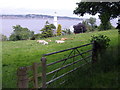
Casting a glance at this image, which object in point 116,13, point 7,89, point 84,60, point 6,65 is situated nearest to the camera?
point 7,89

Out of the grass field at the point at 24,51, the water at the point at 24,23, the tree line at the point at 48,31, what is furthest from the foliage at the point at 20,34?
the grass field at the point at 24,51

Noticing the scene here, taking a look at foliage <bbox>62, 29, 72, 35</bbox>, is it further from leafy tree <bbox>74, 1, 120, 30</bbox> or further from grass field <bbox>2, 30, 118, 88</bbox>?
leafy tree <bbox>74, 1, 120, 30</bbox>

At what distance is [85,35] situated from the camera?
167 inches

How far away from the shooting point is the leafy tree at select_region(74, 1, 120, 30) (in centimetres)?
263

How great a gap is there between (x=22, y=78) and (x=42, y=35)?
3953 mm

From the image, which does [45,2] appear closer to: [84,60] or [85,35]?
[85,35]

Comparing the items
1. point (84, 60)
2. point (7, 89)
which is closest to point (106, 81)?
point (84, 60)

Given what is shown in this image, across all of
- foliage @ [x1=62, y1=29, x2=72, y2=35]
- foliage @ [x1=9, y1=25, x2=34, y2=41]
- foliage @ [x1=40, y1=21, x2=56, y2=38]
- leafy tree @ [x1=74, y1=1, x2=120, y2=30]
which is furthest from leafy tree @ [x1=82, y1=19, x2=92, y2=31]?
foliage @ [x1=9, y1=25, x2=34, y2=41]

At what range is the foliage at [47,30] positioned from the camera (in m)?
4.79

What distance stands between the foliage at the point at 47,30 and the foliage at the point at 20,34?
0.37 metres

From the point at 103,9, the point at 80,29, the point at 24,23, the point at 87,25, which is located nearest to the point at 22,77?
the point at 103,9

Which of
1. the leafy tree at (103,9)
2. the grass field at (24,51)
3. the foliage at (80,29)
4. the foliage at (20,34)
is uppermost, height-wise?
the leafy tree at (103,9)

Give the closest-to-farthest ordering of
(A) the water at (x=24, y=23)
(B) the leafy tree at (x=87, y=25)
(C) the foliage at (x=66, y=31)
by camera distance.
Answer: (A) the water at (x=24, y=23) → (B) the leafy tree at (x=87, y=25) → (C) the foliage at (x=66, y=31)

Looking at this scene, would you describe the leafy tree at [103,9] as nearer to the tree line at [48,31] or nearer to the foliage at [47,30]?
the tree line at [48,31]
